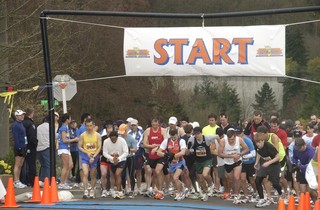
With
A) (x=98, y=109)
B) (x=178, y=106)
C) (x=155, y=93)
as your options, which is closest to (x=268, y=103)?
(x=178, y=106)

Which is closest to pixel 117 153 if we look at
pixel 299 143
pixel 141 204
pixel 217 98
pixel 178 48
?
pixel 141 204

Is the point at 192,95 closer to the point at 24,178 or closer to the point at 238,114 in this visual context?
the point at 238,114

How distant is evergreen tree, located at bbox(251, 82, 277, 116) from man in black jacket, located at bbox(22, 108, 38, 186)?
211ft

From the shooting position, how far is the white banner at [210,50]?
800 inches

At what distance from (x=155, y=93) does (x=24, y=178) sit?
126 feet

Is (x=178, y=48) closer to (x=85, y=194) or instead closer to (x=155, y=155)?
(x=155, y=155)

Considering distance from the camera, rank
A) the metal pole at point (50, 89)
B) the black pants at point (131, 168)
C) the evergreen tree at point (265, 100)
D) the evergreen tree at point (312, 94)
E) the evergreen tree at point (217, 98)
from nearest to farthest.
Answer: the metal pole at point (50, 89)
the black pants at point (131, 168)
the evergreen tree at point (217, 98)
the evergreen tree at point (312, 94)
the evergreen tree at point (265, 100)

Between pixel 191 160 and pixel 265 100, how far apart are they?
6694cm

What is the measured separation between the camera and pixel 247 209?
785 inches

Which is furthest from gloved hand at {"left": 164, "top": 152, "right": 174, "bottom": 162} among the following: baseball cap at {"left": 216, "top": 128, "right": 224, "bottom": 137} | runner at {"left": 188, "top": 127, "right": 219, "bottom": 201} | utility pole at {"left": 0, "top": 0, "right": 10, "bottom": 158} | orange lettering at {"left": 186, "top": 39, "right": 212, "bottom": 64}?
utility pole at {"left": 0, "top": 0, "right": 10, "bottom": 158}

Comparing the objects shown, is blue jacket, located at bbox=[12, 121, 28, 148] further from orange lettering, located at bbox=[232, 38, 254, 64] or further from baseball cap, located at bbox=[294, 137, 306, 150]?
baseball cap, located at bbox=[294, 137, 306, 150]

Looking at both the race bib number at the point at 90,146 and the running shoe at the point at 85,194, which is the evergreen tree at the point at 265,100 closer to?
the race bib number at the point at 90,146

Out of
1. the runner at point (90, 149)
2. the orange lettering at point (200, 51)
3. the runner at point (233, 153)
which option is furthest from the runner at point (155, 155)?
the orange lettering at point (200, 51)

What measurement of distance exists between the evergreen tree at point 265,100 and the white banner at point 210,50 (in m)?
67.2
